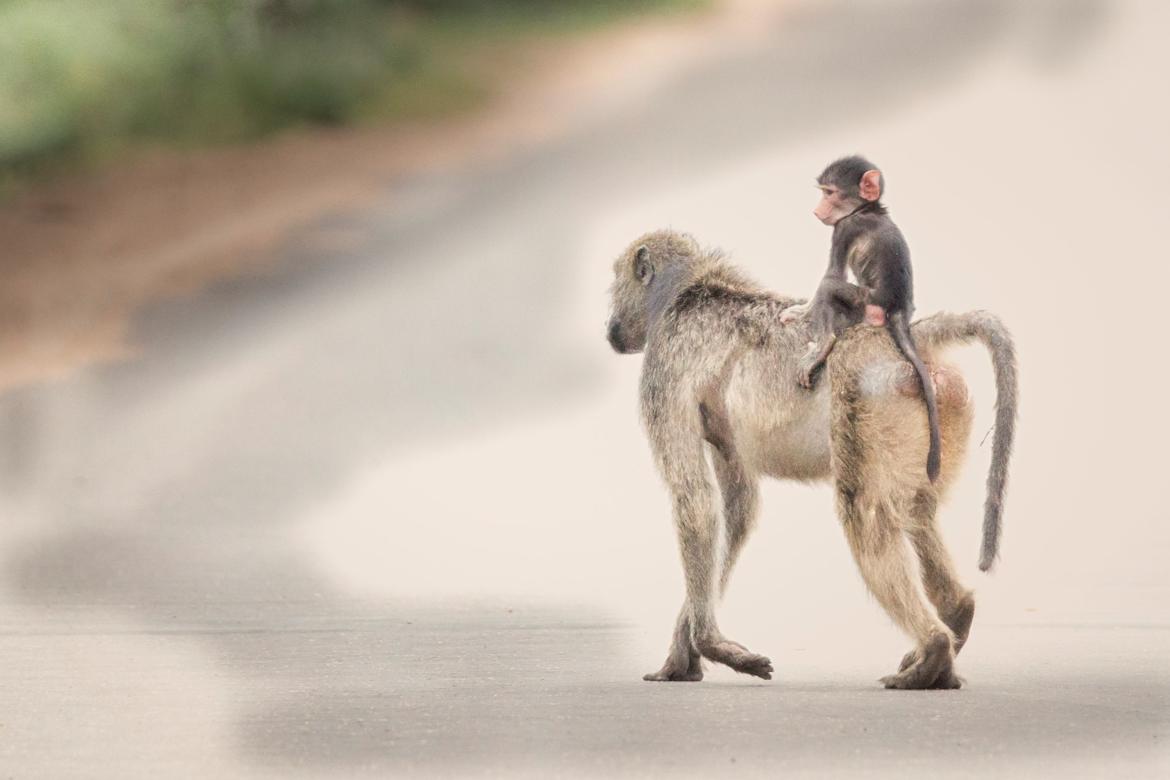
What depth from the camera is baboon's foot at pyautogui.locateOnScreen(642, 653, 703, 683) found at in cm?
924

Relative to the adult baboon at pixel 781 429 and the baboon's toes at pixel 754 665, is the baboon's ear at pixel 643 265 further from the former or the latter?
the baboon's toes at pixel 754 665

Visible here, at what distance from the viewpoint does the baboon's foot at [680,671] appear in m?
9.24

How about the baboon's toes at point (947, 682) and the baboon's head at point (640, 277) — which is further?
the baboon's head at point (640, 277)

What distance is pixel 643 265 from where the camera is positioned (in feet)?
30.9

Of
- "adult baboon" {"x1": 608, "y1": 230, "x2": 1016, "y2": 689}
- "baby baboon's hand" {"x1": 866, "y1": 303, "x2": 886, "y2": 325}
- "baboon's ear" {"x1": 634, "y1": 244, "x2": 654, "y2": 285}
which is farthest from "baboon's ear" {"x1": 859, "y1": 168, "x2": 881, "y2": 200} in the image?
"baboon's ear" {"x1": 634, "y1": 244, "x2": 654, "y2": 285}

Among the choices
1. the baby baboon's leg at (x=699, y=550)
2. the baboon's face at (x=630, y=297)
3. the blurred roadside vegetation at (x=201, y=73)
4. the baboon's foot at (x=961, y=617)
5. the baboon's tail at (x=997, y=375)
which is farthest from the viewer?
the blurred roadside vegetation at (x=201, y=73)

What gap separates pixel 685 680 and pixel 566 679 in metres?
0.56

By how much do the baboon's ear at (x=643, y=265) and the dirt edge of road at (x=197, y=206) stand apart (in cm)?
1312

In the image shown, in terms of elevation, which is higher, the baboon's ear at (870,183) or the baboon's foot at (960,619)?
the baboon's ear at (870,183)

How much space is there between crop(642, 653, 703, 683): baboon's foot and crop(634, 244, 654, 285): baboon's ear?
1.71 m

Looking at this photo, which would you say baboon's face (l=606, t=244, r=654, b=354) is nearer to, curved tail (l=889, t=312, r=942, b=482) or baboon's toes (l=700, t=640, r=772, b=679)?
curved tail (l=889, t=312, r=942, b=482)

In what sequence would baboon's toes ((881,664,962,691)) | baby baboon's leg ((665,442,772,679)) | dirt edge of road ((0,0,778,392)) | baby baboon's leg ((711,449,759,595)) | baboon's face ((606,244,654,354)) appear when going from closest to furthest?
baboon's toes ((881,664,962,691)) < baby baboon's leg ((665,442,772,679)) < baby baboon's leg ((711,449,759,595)) < baboon's face ((606,244,654,354)) < dirt edge of road ((0,0,778,392))

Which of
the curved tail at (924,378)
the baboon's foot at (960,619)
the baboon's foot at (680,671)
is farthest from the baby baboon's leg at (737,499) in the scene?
the curved tail at (924,378)

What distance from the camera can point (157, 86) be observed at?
106ft
